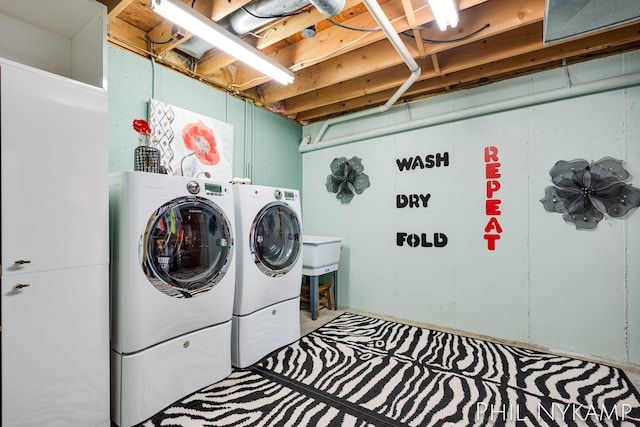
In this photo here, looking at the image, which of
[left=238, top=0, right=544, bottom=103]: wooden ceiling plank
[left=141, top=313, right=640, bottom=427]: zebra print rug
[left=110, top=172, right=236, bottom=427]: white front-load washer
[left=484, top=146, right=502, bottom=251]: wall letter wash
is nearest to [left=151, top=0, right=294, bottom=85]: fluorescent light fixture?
[left=238, top=0, right=544, bottom=103]: wooden ceiling plank

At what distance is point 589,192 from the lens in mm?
2502

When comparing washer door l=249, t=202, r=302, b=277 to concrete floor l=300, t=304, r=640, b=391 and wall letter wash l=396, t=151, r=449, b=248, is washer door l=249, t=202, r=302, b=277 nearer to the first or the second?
concrete floor l=300, t=304, r=640, b=391

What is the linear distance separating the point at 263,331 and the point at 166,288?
97cm

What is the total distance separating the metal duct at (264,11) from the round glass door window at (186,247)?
4.28 ft

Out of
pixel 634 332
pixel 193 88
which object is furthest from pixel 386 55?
pixel 634 332

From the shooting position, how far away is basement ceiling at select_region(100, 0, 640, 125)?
2.11 meters

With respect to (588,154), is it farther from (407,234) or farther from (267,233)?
(267,233)

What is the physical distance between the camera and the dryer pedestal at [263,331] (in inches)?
90.6

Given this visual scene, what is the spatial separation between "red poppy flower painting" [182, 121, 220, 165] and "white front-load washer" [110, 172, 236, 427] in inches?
36.4

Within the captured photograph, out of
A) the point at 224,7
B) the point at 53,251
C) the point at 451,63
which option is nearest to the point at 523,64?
the point at 451,63

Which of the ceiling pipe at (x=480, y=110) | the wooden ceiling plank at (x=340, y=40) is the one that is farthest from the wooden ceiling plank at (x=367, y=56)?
the ceiling pipe at (x=480, y=110)

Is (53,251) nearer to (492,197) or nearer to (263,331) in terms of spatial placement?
(263,331)

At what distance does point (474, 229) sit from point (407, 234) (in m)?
0.70

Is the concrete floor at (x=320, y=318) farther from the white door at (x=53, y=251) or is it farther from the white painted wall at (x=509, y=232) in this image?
the white door at (x=53, y=251)
